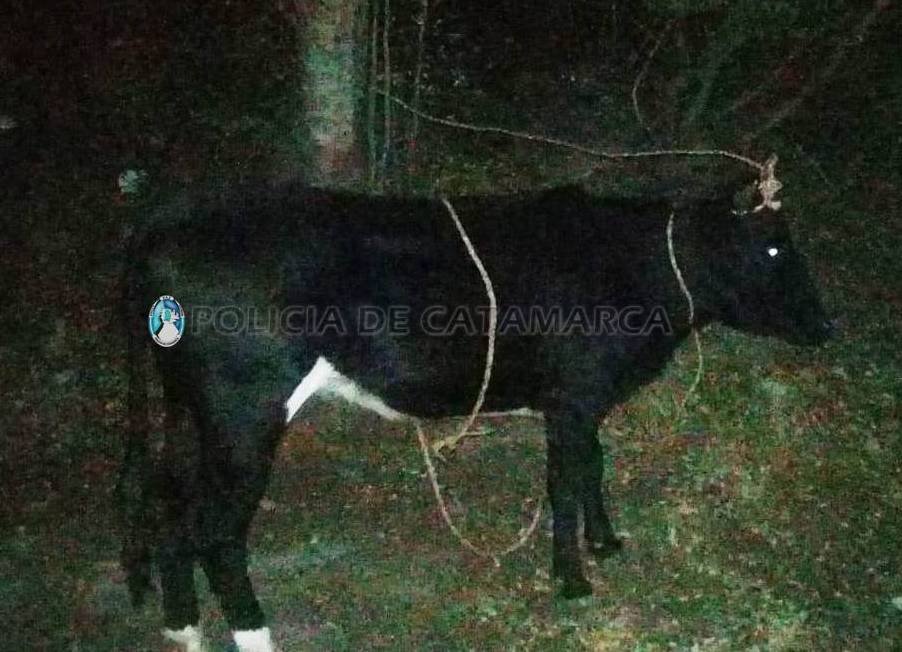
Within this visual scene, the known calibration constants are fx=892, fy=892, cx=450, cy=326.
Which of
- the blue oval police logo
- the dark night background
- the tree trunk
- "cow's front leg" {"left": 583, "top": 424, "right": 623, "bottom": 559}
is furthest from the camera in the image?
the tree trunk

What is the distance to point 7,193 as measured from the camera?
745 cm

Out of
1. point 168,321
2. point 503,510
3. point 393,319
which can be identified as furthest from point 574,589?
point 168,321

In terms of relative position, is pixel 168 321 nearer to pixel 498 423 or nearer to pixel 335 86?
pixel 335 86

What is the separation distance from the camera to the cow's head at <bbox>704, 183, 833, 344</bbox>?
3.84 meters

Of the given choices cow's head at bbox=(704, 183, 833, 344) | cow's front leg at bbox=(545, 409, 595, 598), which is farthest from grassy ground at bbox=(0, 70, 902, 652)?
cow's head at bbox=(704, 183, 833, 344)

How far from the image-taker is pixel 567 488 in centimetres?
398

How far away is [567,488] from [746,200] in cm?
147

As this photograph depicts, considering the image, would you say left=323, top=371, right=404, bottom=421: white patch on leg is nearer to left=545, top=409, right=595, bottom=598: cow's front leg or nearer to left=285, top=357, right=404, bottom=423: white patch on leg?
left=285, top=357, right=404, bottom=423: white patch on leg

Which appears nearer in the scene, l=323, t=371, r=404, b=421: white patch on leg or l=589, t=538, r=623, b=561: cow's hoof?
l=323, t=371, r=404, b=421: white patch on leg

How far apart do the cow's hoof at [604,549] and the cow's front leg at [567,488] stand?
0.85 ft

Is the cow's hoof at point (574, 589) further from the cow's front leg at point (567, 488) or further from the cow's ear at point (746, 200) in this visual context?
the cow's ear at point (746, 200)

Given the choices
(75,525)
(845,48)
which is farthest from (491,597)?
(845,48)

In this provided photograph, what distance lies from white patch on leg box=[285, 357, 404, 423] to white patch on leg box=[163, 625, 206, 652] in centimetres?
96

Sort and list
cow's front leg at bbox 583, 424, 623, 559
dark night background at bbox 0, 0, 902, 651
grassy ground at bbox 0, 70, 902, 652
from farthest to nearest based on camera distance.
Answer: cow's front leg at bbox 583, 424, 623, 559
dark night background at bbox 0, 0, 902, 651
grassy ground at bbox 0, 70, 902, 652
